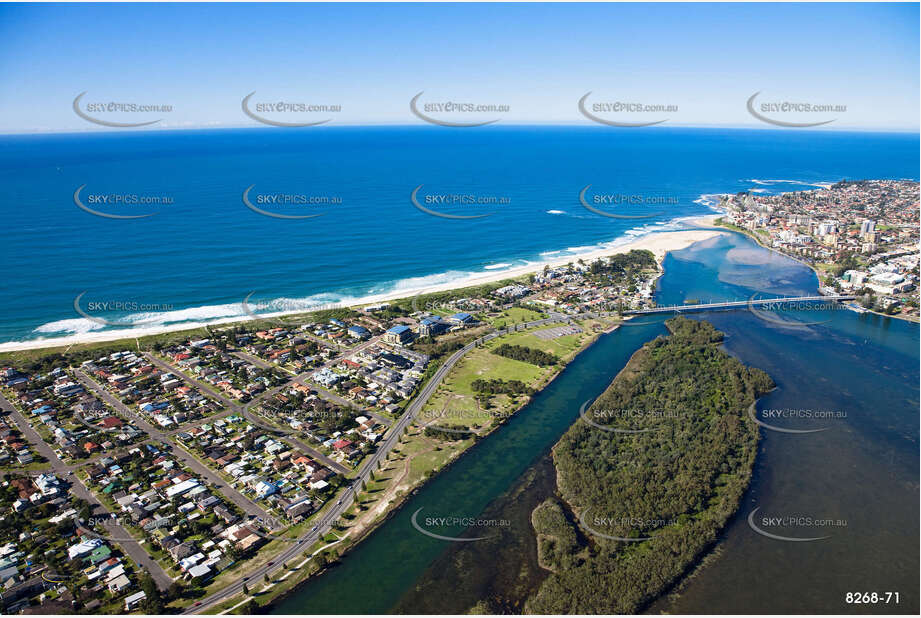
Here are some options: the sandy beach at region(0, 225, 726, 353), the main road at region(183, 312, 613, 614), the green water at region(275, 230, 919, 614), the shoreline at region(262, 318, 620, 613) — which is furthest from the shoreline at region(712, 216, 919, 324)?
the main road at region(183, 312, 613, 614)

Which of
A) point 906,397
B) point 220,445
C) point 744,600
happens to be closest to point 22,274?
point 220,445

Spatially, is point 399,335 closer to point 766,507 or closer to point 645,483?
point 645,483

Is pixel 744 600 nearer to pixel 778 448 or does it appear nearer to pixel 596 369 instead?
pixel 778 448

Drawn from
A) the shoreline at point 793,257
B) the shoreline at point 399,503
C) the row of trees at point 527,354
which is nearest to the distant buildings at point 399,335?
the row of trees at point 527,354

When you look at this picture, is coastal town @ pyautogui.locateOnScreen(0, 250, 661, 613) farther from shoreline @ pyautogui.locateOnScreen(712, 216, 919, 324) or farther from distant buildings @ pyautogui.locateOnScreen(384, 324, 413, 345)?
shoreline @ pyautogui.locateOnScreen(712, 216, 919, 324)

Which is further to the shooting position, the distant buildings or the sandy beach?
the distant buildings

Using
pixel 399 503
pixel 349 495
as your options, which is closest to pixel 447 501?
pixel 399 503
